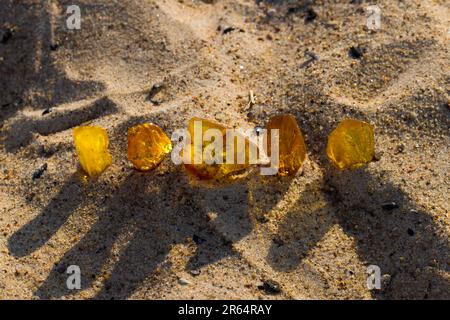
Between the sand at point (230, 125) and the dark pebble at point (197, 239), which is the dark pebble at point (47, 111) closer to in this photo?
the sand at point (230, 125)

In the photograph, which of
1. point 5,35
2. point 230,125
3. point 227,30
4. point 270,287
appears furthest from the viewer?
point 5,35

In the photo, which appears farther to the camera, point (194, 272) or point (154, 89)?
point (154, 89)

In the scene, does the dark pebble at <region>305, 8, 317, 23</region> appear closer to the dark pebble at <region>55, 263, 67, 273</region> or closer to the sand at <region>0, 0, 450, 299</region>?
the sand at <region>0, 0, 450, 299</region>

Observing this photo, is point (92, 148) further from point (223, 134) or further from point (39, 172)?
point (223, 134)

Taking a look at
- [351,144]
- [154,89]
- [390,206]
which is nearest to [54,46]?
[154,89]

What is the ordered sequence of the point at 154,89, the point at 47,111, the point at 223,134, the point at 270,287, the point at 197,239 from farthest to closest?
the point at 47,111, the point at 154,89, the point at 223,134, the point at 197,239, the point at 270,287

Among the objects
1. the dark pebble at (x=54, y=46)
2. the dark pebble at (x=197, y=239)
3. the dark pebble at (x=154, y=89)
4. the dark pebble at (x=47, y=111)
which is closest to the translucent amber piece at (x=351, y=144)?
the dark pebble at (x=197, y=239)

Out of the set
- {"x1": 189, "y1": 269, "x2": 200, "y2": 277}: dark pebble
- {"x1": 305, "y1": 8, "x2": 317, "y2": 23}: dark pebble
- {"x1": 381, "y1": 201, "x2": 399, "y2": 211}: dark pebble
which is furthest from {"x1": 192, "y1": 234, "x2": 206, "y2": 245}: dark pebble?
{"x1": 305, "y1": 8, "x2": 317, "y2": 23}: dark pebble
